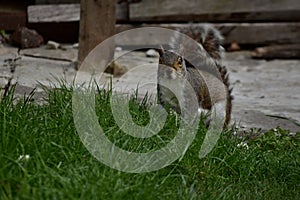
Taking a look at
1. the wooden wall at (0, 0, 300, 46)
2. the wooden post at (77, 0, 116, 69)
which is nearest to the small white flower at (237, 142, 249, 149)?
the wooden post at (77, 0, 116, 69)

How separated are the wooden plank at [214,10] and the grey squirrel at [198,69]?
7.99ft

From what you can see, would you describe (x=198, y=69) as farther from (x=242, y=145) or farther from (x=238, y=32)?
(x=238, y=32)

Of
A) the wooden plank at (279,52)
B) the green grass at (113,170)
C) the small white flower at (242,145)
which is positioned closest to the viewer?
the green grass at (113,170)

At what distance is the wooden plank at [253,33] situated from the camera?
22.7ft

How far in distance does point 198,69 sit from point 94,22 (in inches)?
50.2

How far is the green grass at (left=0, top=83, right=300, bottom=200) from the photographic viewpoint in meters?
2.33

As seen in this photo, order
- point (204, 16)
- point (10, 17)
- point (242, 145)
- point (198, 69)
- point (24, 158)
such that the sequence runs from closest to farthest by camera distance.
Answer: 1. point (24, 158)
2. point (242, 145)
3. point (198, 69)
4. point (10, 17)
5. point (204, 16)

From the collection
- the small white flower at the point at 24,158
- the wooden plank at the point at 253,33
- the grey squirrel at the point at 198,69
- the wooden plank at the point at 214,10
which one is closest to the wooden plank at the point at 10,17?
the wooden plank at the point at 253,33

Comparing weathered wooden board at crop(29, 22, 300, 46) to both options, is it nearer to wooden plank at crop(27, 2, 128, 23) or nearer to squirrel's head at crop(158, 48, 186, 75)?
wooden plank at crop(27, 2, 128, 23)

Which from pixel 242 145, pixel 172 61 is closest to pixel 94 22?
pixel 172 61

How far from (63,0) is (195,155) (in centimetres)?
422

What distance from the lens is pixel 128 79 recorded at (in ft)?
18.4

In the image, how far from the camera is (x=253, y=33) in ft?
23.0

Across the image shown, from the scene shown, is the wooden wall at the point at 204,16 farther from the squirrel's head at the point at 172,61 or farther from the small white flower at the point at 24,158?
the small white flower at the point at 24,158
